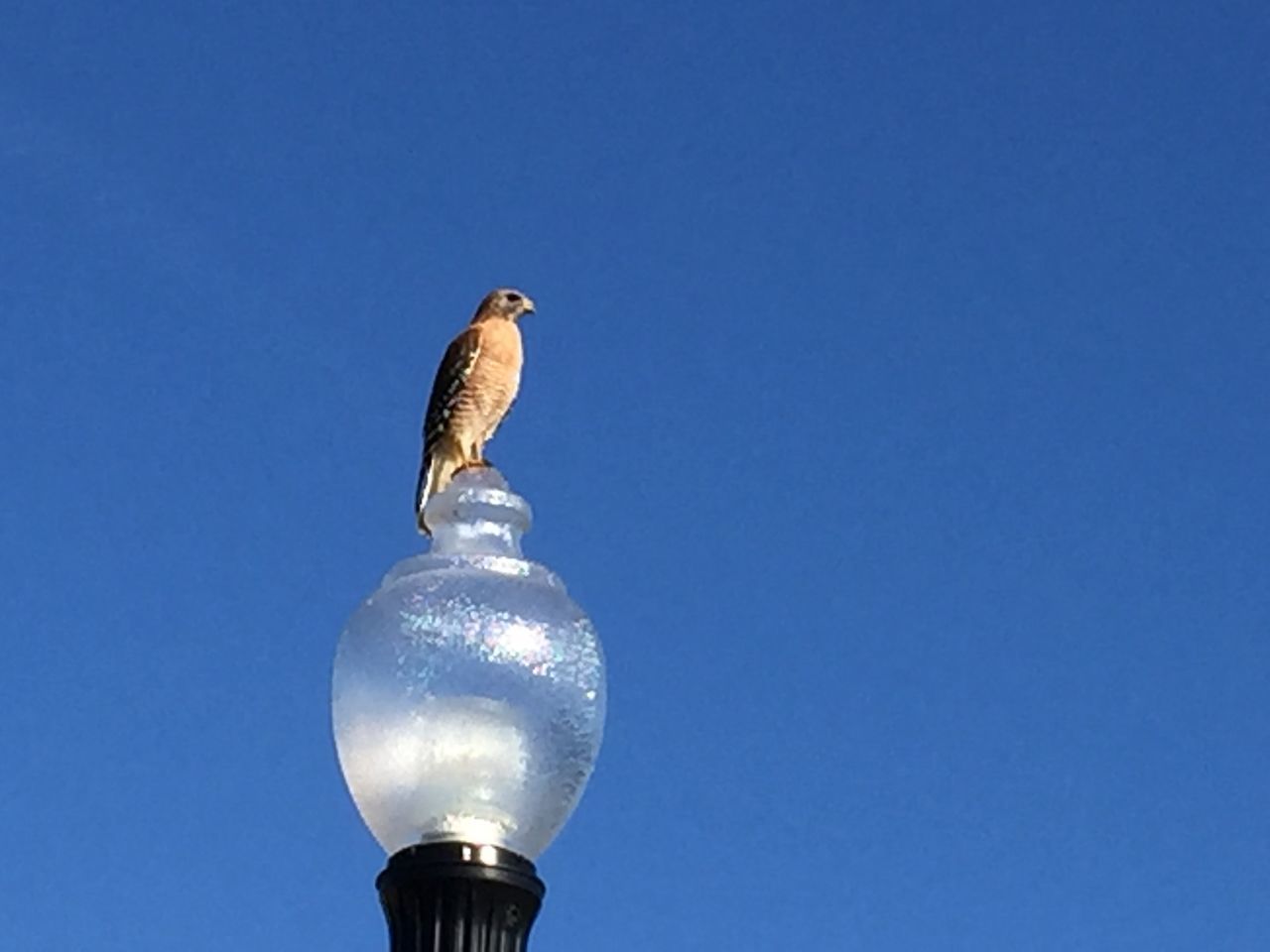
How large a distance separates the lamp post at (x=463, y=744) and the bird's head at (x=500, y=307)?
2953mm

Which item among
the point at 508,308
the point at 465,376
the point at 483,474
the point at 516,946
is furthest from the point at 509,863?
the point at 508,308

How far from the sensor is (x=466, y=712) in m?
3.50

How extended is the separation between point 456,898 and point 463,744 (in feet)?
0.77

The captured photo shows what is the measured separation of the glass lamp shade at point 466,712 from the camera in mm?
3504

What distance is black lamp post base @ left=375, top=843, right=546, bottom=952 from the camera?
346cm

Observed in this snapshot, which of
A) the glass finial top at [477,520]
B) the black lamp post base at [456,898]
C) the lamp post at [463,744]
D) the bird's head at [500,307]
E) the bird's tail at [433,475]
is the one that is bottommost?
the black lamp post base at [456,898]

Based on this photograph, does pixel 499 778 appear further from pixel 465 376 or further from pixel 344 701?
pixel 465 376

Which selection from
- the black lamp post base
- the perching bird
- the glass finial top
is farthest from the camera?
the perching bird

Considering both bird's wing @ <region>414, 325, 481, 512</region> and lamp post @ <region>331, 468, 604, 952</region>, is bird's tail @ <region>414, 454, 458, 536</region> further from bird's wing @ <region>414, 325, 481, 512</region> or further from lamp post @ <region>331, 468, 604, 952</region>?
lamp post @ <region>331, 468, 604, 952</region>

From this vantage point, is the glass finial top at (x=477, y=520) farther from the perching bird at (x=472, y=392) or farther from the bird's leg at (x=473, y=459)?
the bird's leg at (x=473, y=459)

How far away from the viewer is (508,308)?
661 cm

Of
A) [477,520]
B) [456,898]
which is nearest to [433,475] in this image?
[477,520]

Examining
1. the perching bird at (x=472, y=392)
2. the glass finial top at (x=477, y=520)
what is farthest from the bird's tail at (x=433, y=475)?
the glass finial top at (x=477, y=520)

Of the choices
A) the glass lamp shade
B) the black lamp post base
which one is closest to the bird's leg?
the glass lamp shade
